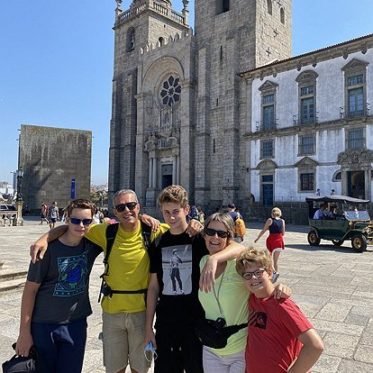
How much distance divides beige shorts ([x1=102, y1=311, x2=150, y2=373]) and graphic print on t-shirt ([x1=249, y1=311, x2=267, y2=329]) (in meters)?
1.00

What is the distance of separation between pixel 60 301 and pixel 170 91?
3521 cm

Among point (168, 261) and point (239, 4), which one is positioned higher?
point (239, 4)

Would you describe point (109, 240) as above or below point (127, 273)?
above

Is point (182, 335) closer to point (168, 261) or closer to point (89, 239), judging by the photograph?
point (168, 261)

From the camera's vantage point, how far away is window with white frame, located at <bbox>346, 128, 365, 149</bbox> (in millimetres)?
24281

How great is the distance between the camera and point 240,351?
91.3 inches

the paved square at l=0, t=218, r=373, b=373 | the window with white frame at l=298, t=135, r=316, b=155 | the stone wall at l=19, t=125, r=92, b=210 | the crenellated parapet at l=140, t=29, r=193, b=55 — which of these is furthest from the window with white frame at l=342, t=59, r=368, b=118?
the stone wall at l=19, t=125, r=92, b=210

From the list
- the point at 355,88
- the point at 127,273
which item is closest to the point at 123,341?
the point at 127,273

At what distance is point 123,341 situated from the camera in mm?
2869

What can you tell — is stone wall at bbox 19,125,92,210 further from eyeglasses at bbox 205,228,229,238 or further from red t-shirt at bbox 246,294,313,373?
red t-shirt at bbox 246,294,313,373

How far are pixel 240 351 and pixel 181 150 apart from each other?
31.3 metres

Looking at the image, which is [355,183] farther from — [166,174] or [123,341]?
[123,341]

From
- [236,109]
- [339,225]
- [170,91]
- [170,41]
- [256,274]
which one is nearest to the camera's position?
[256,274]

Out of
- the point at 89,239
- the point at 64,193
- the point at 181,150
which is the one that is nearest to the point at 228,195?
the point at 181,150
